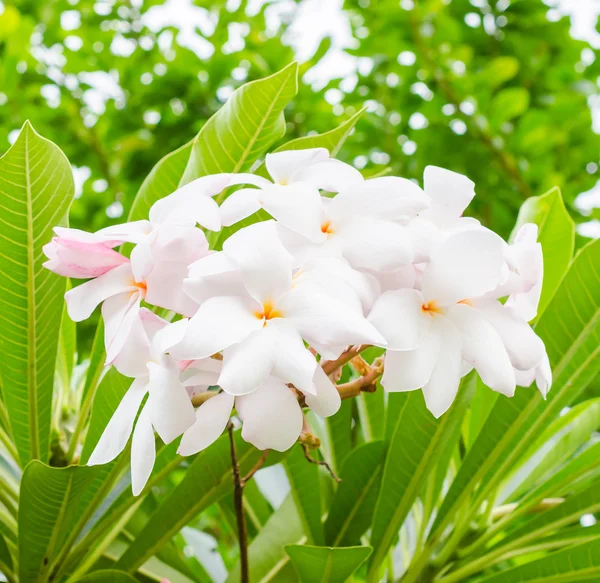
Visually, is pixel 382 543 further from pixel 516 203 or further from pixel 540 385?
pixel 516 203

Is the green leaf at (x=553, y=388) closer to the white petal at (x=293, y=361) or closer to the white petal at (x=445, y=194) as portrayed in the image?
the white petal at (x=445, y=194)

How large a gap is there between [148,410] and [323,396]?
92mm

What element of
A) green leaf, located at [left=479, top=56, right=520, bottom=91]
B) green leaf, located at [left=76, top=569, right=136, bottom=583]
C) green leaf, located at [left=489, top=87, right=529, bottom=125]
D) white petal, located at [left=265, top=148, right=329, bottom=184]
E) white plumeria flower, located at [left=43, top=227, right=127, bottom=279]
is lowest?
green leaf, located at [left=76, top=569, right=136, bottom=583]

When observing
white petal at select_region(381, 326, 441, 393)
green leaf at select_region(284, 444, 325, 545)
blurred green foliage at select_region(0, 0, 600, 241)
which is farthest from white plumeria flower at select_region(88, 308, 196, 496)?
blurred green foliage at select_region(0, 0, 600, 241)

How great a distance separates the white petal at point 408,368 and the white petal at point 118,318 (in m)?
0.14

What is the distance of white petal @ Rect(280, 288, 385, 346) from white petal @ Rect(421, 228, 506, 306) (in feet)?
0.19

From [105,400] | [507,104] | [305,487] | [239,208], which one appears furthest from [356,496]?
[507,104]

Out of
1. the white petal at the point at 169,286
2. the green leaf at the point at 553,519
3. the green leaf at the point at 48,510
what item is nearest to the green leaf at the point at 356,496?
the green leaf at the point at 553,519

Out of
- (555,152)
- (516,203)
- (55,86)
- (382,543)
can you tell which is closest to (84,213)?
(55,86)

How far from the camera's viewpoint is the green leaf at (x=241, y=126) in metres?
0.60

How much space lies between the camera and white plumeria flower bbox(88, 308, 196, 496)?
0.36m

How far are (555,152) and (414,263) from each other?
1417mm

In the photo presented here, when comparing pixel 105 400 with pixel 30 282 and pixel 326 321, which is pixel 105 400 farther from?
pixel 326 321

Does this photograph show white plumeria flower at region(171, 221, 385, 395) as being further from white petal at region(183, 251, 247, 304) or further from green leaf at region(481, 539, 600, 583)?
green leaf at region(481, 539, 600, 583)
